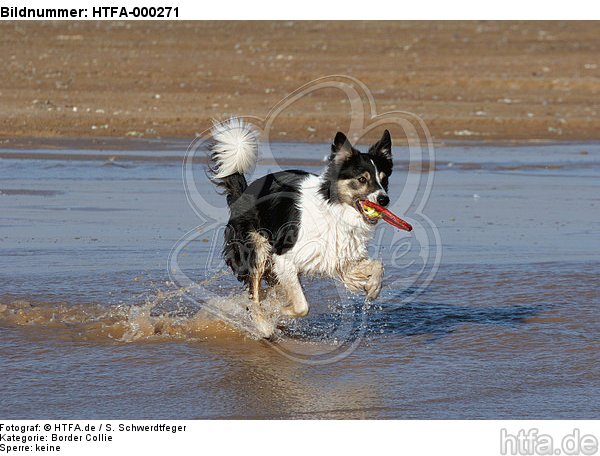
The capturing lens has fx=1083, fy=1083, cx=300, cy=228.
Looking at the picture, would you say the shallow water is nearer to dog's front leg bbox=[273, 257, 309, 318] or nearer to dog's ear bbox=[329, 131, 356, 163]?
dog's front leg bbox=[273, 257, 309, 318]

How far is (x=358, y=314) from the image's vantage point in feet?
26.3

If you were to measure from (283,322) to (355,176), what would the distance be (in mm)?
1334

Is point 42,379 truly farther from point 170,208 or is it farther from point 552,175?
point 552,175

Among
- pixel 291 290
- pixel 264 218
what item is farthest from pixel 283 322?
pixel 264 218

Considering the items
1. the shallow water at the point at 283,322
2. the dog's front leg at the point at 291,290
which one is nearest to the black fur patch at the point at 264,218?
the dog's front leg at the point at 291,290

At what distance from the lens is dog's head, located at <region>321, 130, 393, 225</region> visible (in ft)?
22.9

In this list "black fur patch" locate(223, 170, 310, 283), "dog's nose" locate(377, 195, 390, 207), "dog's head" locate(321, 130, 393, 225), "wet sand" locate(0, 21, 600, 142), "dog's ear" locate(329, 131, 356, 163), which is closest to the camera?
"dog's nose" locate(377, 195, 390, 207)

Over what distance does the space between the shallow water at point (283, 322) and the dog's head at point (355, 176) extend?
1.00m

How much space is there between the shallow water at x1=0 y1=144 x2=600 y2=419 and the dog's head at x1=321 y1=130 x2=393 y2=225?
100 cm

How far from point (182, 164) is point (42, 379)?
26.2 ft

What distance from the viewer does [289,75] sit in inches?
910

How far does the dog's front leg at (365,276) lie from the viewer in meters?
7.21

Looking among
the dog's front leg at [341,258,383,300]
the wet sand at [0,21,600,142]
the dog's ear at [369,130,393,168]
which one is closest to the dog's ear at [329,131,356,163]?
the dog's ear at [369,130,393,168]
